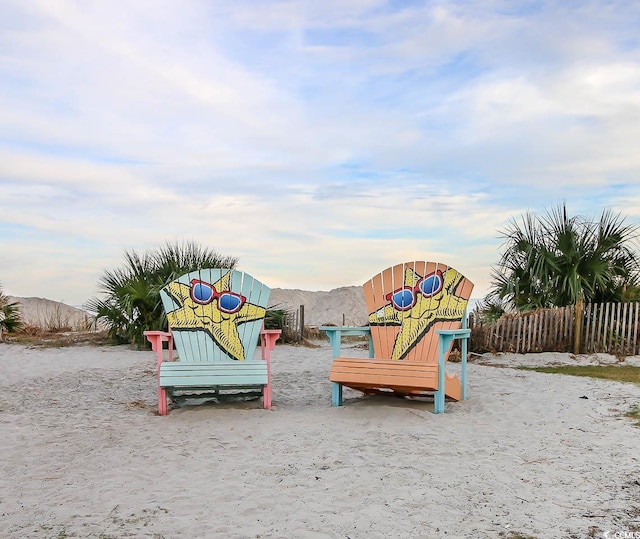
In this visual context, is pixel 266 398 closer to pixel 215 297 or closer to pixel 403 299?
pixel 215 297

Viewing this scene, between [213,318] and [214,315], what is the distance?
3 centimetres

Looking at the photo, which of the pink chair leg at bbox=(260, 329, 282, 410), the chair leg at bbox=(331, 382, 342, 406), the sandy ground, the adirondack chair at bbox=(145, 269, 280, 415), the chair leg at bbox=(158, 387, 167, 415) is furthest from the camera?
the adirondack chair at bbox=(145, 269, 280, 415)

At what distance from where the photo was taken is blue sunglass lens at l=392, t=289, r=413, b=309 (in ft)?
20.2

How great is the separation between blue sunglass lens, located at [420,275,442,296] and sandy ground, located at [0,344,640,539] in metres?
1.10

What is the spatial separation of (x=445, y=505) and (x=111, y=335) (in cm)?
949

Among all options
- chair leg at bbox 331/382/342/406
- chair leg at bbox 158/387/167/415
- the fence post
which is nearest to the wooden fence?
the fence post

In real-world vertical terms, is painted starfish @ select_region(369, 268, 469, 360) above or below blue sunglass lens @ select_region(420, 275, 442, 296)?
below

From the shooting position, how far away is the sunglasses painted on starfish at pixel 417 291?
6.11 metres

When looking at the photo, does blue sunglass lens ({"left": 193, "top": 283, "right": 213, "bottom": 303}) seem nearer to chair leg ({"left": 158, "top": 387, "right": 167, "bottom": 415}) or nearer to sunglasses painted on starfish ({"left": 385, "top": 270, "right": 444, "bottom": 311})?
chair leg ({"left": 158, "top": 387, "right": 167, "bottom": 415})

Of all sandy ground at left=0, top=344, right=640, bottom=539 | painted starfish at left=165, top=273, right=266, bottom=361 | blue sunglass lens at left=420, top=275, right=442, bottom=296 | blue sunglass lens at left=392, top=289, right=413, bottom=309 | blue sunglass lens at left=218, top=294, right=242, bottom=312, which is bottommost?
sandy ground at left=0, top=344, right=640, bottom=539

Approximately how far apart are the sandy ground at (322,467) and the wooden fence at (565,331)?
11.8 ft

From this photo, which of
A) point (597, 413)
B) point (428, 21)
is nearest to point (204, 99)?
point (428, 21)

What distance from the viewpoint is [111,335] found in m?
11.5

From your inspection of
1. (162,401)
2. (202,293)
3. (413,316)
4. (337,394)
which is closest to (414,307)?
(413,316)
